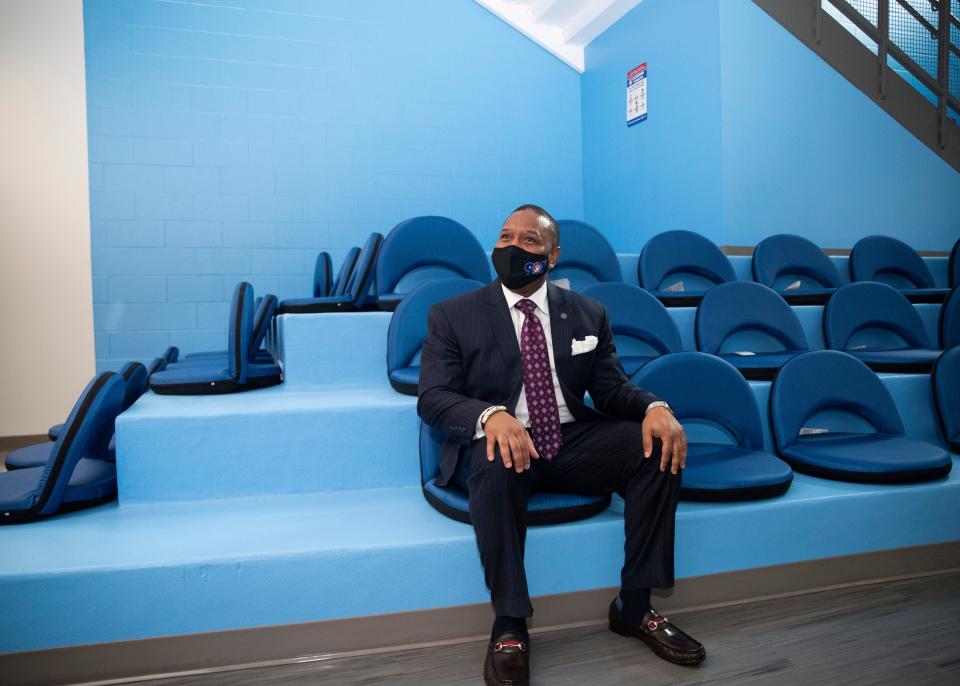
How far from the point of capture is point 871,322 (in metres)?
3.09

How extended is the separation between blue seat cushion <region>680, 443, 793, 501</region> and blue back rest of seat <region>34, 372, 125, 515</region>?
5.63 ft

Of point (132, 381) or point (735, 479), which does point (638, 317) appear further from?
point (132, 381)

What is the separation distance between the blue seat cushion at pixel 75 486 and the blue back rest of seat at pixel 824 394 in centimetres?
220

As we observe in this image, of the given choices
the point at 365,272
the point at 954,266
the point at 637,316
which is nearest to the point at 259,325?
the point at 365,272

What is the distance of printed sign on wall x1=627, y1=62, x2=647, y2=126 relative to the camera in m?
4.91

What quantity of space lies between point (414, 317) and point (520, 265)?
2.80 feet

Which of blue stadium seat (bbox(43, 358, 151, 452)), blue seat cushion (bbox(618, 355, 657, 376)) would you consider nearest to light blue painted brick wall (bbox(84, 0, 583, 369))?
blue stadium seat (bbox(43, 358, 151, 452))

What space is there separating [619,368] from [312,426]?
0.99 m

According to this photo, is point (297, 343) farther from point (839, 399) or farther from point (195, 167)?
point (195, 167)

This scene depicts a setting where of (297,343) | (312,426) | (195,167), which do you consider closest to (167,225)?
(195,167)

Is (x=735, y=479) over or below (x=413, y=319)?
below

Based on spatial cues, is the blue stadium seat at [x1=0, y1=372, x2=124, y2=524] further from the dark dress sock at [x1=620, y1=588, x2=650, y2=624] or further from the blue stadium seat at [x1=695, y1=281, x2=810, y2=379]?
the blue stadium seat at [x1=695, y1=281, x2=810, y2=379]

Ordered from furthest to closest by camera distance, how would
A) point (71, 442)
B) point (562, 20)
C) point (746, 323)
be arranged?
point (562, 20)
point (746, 323)
point (71, 442)

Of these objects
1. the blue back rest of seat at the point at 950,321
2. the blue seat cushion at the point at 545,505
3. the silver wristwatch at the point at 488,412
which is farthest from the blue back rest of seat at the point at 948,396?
the silver wristwatch at the point at 488,412
